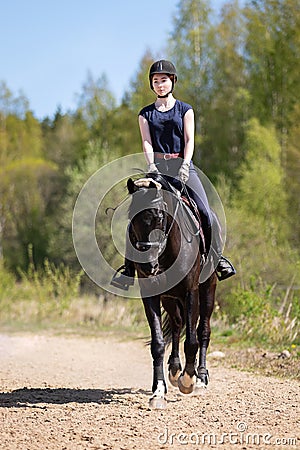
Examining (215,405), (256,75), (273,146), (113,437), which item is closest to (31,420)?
(113,437)

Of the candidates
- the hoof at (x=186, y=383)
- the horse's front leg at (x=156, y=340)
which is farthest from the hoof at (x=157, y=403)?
the hoof at (x=186, y=383)

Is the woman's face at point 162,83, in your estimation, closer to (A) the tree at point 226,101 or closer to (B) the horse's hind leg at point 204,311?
(B) the horse's hind leg at point 204,311

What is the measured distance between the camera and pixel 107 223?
1019 inches

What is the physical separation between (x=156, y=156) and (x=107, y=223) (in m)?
19.0

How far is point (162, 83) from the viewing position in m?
6.89

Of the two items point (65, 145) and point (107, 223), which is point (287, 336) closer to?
point (107, 223)

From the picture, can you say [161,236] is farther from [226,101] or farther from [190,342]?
[226,101]

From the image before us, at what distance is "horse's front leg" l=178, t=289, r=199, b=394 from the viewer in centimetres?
664

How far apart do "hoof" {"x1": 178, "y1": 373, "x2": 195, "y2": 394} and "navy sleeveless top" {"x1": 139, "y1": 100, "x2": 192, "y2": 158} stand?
223cm

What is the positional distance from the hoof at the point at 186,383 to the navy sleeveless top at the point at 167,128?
223cm

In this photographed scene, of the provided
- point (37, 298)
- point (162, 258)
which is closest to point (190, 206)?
point (162, 258)

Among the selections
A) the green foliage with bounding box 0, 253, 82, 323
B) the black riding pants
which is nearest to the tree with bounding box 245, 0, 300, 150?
the green foliage with bounding box 0, 253, 82, 323

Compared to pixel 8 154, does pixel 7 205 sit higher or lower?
lower

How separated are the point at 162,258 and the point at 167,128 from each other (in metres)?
1.39
